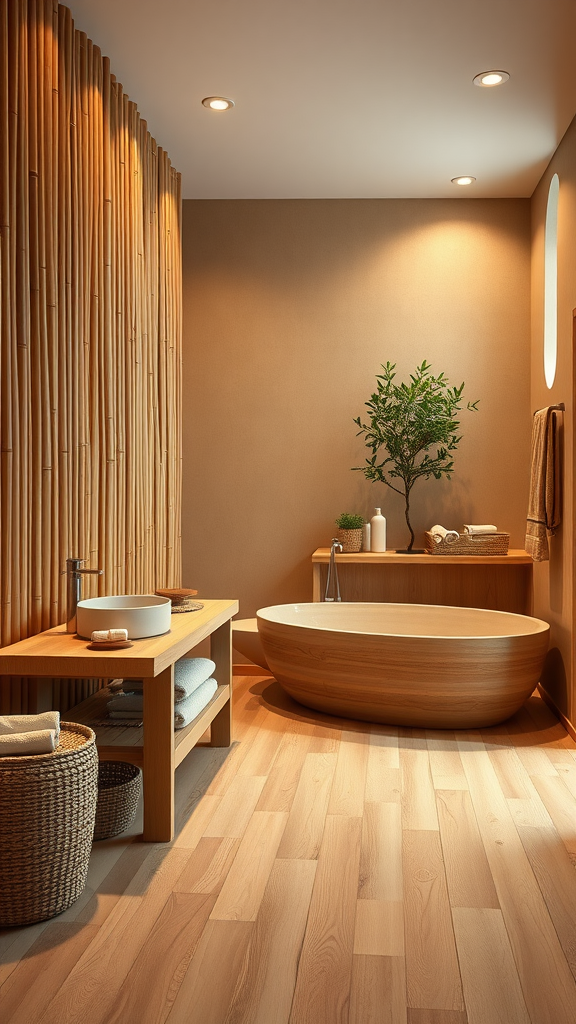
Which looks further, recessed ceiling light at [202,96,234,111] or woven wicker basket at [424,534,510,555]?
woven wicker basket at [424,534,510,555]

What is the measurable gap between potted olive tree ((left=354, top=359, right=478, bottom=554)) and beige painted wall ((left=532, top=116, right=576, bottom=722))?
58 centimetres

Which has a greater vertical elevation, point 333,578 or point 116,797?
point 333,578

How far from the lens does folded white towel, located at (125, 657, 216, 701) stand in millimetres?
2967

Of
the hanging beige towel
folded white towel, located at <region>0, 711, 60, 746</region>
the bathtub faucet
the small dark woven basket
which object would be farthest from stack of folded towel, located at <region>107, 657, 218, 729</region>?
the hanging beige towel

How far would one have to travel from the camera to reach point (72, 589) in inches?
114

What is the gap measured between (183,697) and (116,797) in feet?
1.42

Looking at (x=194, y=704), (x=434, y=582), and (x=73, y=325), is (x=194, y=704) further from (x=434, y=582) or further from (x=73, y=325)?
(x=434, y=582)

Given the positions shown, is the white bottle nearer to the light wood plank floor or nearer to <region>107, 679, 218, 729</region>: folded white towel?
the light wood plank floor

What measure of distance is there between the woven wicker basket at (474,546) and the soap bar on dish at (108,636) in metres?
2.57

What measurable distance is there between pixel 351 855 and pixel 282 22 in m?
2.89

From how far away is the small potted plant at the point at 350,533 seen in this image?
4.92 metres

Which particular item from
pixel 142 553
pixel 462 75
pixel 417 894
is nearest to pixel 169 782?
pixel 417 894

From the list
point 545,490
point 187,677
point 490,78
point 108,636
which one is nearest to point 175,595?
point 187,677

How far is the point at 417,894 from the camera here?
2.33 meters
